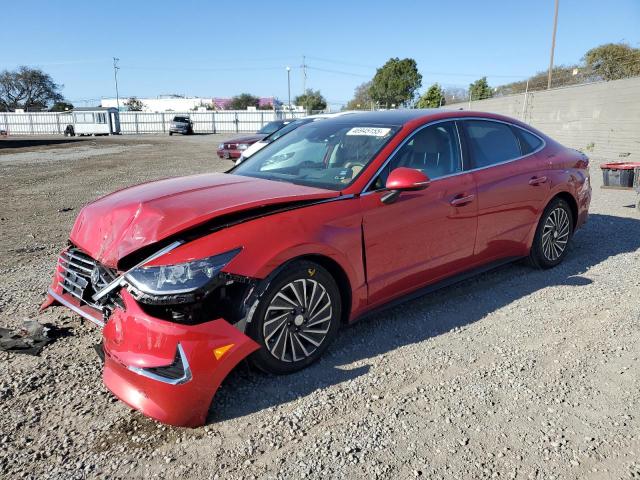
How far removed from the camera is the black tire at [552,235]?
516 centimetres

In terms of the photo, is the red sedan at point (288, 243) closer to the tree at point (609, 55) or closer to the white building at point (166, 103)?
the tree at point (609, 55)

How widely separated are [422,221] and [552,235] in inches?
87.9

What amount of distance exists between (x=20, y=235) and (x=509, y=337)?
682 cm

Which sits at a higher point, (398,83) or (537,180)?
(398,83)

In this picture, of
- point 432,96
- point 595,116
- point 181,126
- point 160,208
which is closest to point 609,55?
point 432,96

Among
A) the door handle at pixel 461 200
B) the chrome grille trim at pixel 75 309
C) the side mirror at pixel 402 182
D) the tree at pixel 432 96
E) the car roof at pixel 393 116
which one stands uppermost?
the tree at pixel 432 96

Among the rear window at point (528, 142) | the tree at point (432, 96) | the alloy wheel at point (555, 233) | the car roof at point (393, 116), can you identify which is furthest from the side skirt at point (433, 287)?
the tree at point (432, 96)

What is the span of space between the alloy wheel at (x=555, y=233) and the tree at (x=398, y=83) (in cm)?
6090

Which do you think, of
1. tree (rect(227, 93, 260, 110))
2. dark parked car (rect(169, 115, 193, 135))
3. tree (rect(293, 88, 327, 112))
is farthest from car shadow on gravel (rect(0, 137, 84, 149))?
tree (rect(227, 93, 260, 110))

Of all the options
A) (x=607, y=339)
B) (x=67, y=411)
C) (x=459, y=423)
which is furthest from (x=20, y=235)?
(x=607, y=339)

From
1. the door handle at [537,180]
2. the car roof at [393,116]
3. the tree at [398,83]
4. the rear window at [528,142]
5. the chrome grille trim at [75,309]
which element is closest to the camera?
the chrome grille trim at [75,309]

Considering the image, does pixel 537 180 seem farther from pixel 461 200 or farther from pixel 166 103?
pixel 166 103

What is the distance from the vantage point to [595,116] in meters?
18.5

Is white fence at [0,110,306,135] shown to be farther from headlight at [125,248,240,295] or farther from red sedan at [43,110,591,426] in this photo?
headlight at [125,248,240,295]
